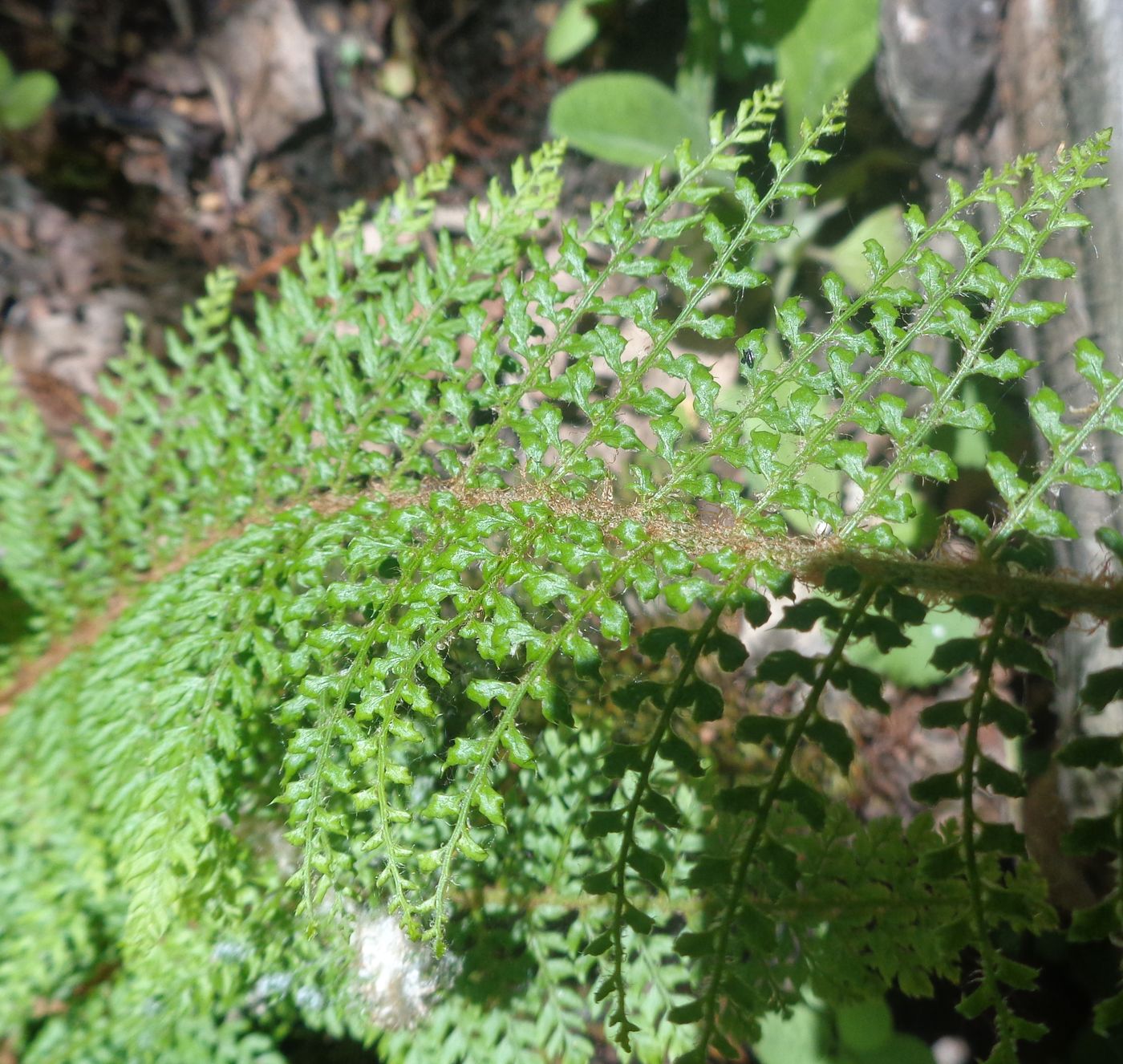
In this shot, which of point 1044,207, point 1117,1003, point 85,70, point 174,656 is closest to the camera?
point 1117,1003

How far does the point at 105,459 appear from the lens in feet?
6.30

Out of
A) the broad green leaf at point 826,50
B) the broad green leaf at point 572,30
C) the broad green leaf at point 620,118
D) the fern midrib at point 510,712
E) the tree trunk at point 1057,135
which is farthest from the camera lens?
the broad green leaf at point 572,30

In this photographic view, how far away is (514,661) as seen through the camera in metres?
1.28

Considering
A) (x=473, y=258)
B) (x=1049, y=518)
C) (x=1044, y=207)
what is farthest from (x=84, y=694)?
(x=1044, y=207)

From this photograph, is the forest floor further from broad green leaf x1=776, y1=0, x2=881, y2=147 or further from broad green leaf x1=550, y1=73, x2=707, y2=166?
broad green leaf x1=776, y1=0, x2=881, y2=147

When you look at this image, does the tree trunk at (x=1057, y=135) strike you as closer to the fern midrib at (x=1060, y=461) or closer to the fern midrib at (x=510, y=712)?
the fern midrib at (x=1060, y=461)

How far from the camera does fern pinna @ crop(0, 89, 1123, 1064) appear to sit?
42.5 inches

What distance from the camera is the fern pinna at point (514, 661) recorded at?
1079 millimetres

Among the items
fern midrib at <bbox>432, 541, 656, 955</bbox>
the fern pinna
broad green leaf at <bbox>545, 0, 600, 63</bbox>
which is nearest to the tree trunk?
the fern pinna

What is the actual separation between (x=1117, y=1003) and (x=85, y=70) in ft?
14.2

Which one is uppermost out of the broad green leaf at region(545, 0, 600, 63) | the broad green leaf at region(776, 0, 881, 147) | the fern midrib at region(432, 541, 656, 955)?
the broad green leaf at region(545, 0, 600, 63)

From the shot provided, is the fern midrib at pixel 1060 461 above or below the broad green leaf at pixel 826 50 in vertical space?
below

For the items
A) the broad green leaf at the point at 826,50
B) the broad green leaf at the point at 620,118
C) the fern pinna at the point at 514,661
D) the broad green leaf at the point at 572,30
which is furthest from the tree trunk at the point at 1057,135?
the broad green leaf at the point at 572,30

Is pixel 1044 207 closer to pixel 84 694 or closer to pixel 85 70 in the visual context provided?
pixel 84 694
